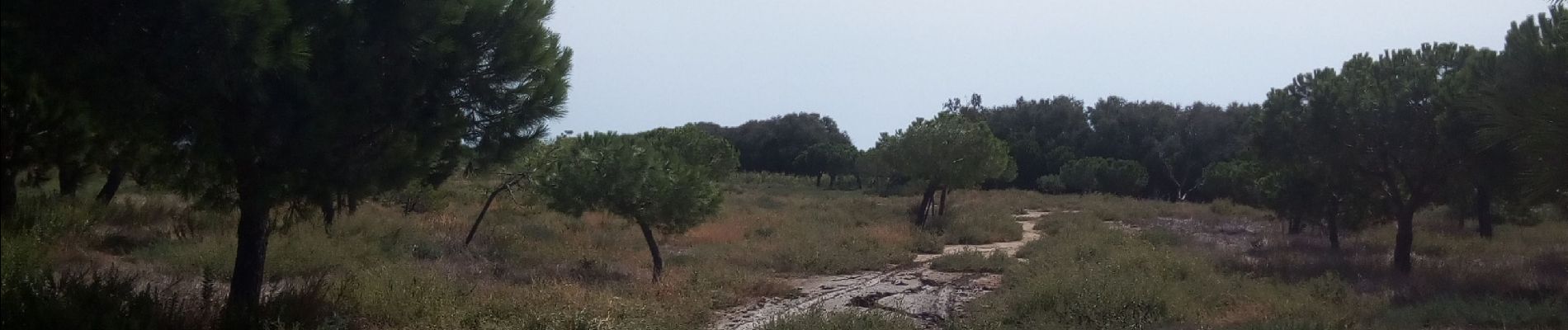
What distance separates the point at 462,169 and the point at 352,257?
5.18m

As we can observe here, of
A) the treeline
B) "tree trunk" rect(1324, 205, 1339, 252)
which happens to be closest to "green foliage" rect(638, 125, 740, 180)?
the treeline

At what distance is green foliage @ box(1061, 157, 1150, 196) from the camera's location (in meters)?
48.1

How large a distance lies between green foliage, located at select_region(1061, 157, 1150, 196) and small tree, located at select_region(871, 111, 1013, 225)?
21.5 metres

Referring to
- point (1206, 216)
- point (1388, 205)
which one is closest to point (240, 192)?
point (1388, 205)

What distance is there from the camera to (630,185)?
543 inches

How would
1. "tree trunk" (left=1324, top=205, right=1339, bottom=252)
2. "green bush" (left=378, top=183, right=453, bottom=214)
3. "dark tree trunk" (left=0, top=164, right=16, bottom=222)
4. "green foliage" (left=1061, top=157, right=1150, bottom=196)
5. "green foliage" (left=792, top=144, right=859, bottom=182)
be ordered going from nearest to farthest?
"dark tree trunk" (left=0, top=164, right=16, bottom=222) < "tree trunk" (left=1324, top=205, right=1339, bottom=252) < "green bush" (left=378, top=183, right=453, bottom=214) < "green foliage" (left=1061, top=157, right=1150, bottom=196) < "green foliage" (left=792, top=144, right=859, bottom=182)

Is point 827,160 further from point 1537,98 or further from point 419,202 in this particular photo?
point 1537,98

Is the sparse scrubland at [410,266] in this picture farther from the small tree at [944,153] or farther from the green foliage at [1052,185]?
the green foliage at [1052,185]

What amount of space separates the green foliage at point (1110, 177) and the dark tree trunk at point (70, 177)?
45798 millimetres

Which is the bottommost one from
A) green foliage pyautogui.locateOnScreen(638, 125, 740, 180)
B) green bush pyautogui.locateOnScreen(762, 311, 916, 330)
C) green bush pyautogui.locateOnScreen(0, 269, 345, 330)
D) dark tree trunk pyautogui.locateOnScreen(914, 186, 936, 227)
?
green bush pyautogui.locateOnScreen(762, 311, 916, 330)

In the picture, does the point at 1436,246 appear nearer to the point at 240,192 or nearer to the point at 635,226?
the point at 635,226

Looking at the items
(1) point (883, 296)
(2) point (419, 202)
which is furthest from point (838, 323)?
(2) point (419, 202)

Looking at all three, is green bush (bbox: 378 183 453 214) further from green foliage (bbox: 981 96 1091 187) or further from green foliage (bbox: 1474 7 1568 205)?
green foliage (bbox: 981 96 1091 187)

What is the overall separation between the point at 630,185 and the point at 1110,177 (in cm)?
3978
